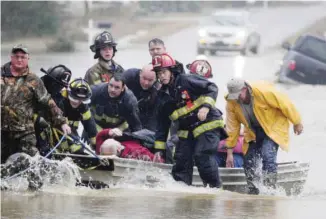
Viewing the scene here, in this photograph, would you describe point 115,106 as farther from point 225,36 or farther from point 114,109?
point 225,36

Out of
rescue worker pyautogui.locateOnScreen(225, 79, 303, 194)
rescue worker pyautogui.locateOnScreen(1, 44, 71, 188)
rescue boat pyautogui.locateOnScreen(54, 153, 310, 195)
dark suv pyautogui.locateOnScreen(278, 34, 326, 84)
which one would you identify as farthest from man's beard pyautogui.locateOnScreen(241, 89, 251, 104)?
dark suv pyautogui.locateOnScreen(278, 34, 326, 84)

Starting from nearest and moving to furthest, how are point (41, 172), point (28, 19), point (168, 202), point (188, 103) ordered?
point (168, 202), point (41, 172), point (188, 103), point (28, 19)

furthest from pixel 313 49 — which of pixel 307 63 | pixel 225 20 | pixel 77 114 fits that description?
pixel 225 20

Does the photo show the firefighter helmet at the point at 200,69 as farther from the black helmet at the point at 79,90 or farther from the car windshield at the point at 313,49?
the car windshield at the point at 313,49

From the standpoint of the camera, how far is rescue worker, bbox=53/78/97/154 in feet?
35.5

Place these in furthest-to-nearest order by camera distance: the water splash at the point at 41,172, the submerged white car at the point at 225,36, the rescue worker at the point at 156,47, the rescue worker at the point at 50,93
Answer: the submerged white car at the point at 225,36, the rescue worker at the point at 156,47, the rescue worker at the point at 50,93, the water splash at the point at 41,172

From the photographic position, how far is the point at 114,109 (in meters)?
12.0

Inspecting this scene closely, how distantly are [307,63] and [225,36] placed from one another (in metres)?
13.7

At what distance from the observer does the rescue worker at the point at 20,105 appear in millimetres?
10008

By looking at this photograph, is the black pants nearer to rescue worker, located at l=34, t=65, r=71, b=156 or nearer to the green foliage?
rescue worker, located at l=34, t=65, r=71, b=156

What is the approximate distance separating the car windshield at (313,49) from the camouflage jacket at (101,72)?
12.0 meters

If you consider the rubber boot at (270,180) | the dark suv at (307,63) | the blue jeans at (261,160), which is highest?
the dark suv at (307,63)

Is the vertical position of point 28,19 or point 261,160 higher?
point 28,19

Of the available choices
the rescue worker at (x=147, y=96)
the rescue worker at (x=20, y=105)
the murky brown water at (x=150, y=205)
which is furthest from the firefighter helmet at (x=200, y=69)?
the rescue worker at (x=20, y=105)
